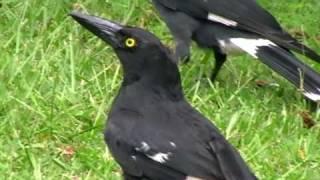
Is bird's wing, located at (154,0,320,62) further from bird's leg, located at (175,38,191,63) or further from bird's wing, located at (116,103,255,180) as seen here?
bird's wing, located at (116,103,255,180)

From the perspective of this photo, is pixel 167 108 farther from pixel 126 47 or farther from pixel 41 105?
pixel 41 105

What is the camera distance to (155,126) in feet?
16.1

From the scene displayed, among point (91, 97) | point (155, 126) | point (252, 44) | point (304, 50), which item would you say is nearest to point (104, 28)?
point (155, 126)

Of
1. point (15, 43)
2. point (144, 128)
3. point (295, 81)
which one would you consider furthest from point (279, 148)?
point (15, 43)

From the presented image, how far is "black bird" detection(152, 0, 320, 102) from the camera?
6859mm

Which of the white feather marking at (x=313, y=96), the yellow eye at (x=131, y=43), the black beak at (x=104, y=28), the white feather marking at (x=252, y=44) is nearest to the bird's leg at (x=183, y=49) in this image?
the white feather marking at (x=252, y=44)

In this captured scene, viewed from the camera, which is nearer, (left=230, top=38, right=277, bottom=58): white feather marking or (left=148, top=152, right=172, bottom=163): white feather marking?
(left=148, top=152, right=172, bottom=163): white feather marking

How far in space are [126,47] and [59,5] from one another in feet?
8.41

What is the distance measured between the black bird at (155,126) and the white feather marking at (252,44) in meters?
1.83

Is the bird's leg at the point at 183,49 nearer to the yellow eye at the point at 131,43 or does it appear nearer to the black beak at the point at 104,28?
the black beak at the point at 104,28

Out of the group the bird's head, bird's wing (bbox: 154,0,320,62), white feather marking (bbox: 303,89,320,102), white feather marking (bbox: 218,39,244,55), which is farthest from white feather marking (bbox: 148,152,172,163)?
white feather marking (bbox: 218,39,244,55)

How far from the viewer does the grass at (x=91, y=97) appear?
5.75 m

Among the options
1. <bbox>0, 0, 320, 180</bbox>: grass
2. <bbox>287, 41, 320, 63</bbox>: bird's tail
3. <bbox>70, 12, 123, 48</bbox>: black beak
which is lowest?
<bbox>0, 0, 320, 180</bbox>: grass

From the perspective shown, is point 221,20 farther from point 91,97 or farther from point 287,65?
point 91,97
